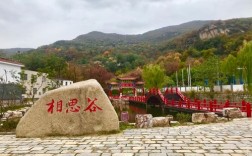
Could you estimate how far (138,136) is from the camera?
8.49 m

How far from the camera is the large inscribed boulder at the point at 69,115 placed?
8.98 m

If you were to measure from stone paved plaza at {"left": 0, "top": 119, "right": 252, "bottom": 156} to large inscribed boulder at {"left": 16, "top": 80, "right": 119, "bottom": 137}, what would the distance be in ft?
1.37

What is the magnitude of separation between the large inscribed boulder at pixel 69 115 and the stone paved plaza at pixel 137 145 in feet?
1.37

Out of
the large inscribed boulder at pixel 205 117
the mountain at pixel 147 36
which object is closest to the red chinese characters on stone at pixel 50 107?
the large inscribed boulder at pixel 205 117

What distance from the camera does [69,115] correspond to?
29.8ft

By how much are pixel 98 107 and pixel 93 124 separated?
59 centimetres

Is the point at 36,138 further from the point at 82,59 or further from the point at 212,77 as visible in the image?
the point at 82,59

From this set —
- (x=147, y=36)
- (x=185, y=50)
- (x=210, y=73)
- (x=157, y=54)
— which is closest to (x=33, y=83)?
(x=210, y=73)

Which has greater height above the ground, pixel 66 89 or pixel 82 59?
pixel 82 59

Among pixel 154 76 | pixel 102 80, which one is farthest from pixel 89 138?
pixel 102 80

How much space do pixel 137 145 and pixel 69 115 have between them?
3.01m

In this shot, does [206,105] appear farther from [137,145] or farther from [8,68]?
[8,68]

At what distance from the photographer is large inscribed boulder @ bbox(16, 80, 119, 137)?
8977 millimetres

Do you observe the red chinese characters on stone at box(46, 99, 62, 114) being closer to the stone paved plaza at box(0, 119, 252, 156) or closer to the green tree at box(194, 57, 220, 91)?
the stone paved plaza at box(0, 119, 252, 156)
